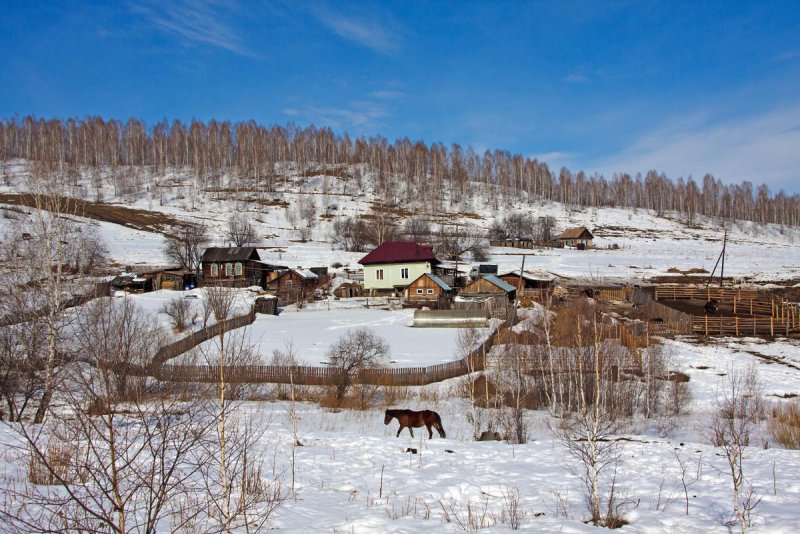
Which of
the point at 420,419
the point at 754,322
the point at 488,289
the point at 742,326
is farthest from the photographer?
the point at 488,289

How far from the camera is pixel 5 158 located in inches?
5413

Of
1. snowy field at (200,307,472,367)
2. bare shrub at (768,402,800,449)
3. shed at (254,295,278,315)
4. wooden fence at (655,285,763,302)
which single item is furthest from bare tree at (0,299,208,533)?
wooden fence at (655,285,763,302)

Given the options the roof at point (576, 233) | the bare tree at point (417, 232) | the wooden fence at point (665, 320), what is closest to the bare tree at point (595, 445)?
the wooden fence at point (665, 320)

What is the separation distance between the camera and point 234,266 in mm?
61812

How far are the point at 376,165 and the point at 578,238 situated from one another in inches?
2987

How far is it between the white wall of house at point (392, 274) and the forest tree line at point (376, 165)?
72967 mm

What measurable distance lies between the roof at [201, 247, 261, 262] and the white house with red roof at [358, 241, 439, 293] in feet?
46.8

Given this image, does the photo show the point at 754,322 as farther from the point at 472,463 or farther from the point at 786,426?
the point at 472,463

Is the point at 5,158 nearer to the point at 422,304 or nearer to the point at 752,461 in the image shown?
the point at 422,304

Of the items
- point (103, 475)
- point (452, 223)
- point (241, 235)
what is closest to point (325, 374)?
point (103, 475)

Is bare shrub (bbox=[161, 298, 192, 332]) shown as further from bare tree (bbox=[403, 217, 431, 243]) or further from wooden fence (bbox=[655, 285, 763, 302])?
bare tree (bbox=[403, 217, 431, 243])

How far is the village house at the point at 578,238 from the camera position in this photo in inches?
3976

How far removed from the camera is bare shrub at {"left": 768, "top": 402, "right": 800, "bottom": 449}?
51.0ft

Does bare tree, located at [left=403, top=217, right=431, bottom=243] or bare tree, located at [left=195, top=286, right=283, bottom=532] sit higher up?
bare tree, located at [left=403, top=217, right=431, bottom=243]
